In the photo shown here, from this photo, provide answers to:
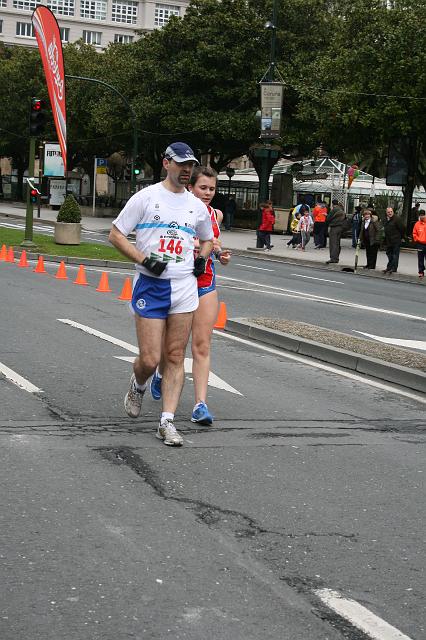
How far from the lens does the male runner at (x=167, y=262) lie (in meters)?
6.98

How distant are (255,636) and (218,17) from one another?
52159 millimetres

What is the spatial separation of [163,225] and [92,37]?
370 feet

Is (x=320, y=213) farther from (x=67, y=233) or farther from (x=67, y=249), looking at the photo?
(x=67, y=249)

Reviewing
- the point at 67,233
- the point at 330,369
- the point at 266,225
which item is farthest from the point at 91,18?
the point at 330,369

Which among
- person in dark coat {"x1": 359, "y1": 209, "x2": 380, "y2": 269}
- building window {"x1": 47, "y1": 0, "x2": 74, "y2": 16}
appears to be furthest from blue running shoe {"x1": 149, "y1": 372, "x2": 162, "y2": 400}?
building window {"x1": 47, "y1": 0, "x2": 74, "y2": 16}

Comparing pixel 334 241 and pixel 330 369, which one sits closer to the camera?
pixel 330 369

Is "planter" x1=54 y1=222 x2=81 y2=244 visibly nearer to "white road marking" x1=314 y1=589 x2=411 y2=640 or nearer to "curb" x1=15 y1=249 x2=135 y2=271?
"curb" x1=15 y1=249 x2=135 y2=271

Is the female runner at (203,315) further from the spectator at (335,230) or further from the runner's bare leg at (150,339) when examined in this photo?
the spectator at (335,230)

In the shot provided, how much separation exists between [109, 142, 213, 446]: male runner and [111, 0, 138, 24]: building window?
11335cm

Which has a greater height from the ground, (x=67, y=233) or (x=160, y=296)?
(x=160, y=296)

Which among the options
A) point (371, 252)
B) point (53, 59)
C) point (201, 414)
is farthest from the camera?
point (371, 252)

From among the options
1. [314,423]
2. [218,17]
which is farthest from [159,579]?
[218,17]

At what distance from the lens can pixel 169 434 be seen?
6895 millimetres

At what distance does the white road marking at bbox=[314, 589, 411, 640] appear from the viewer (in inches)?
157
